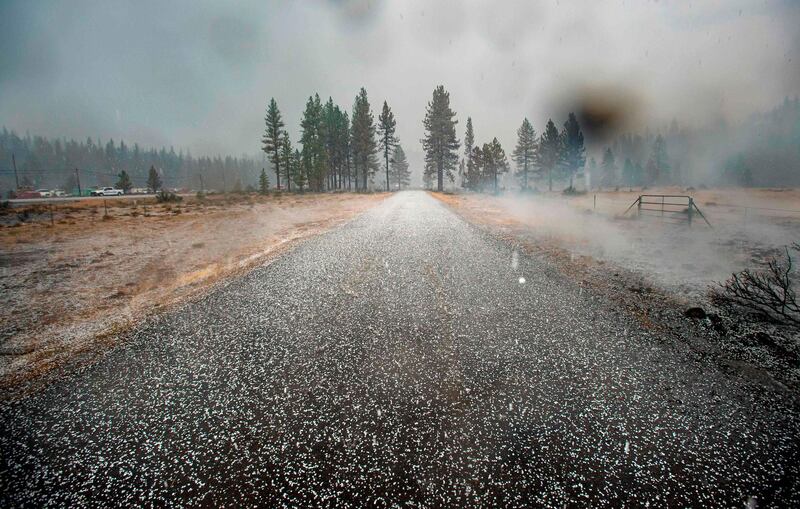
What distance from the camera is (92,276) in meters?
8.27

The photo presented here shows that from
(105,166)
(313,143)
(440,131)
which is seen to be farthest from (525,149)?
(105,166)

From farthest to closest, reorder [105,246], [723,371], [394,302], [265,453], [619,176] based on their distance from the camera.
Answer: [619,176]
[105,246]
[394,302]
[723,371]
[265,453]

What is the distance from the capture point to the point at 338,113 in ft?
211

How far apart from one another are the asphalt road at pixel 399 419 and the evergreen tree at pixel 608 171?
393ft

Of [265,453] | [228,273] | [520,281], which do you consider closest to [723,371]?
[520,281]

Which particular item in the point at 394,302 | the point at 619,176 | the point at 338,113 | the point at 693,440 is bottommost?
the point at 693,440

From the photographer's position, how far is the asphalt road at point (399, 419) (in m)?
2.16

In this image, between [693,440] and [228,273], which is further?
[228,273]

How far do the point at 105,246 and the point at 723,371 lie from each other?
55.9 feet

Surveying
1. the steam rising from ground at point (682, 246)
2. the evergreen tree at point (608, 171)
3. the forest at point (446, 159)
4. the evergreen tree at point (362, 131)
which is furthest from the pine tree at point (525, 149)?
the steam rising from ground at point (682, 246)

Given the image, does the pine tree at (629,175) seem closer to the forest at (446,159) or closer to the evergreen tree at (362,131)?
the forest at (446,159)

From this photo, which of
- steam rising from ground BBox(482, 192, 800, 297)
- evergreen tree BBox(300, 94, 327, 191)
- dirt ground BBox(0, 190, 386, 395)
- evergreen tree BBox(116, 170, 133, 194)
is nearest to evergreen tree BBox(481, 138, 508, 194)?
evergreen tree BBox(300, 94, 327, 191)

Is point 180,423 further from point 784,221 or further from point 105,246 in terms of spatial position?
point 784,221

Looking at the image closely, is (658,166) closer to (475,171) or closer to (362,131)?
(475,171)
